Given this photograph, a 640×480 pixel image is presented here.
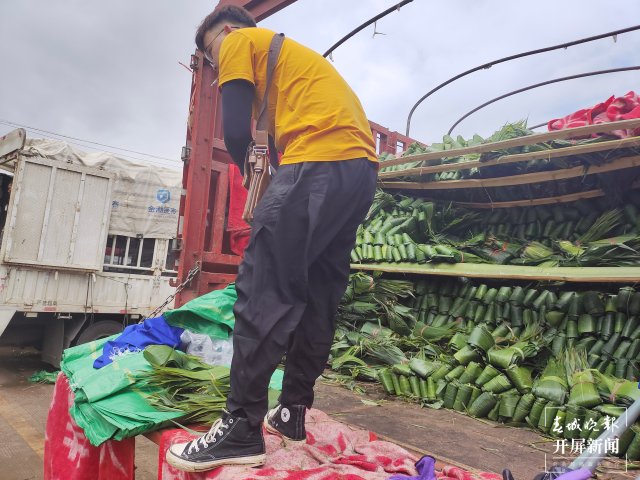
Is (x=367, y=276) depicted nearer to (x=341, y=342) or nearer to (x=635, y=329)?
(x=341, y=342)

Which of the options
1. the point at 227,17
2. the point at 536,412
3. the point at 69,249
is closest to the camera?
the point at 227,17

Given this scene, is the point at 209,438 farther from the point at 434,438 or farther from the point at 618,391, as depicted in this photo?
the point at 618,391

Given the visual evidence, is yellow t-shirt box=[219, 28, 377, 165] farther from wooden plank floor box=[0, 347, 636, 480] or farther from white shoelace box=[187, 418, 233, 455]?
wooden plank floor box=[0, 347, 636, 480]

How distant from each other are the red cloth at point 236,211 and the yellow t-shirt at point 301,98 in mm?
2612

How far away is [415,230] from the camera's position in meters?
4.95

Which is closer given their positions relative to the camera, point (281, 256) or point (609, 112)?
point (281, 256)

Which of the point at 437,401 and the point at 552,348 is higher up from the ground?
the point at 552,348

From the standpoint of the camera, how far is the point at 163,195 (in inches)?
371

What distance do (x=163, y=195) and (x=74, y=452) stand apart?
756cm

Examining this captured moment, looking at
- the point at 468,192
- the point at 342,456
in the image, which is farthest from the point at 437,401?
the point at 468,192

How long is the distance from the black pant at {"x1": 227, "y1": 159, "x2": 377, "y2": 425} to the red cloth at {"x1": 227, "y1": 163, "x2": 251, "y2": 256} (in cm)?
278

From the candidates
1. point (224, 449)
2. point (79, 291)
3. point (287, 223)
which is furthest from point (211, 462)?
point (79, 291)

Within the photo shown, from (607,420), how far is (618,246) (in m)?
1.83

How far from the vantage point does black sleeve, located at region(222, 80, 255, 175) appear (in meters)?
1.65
